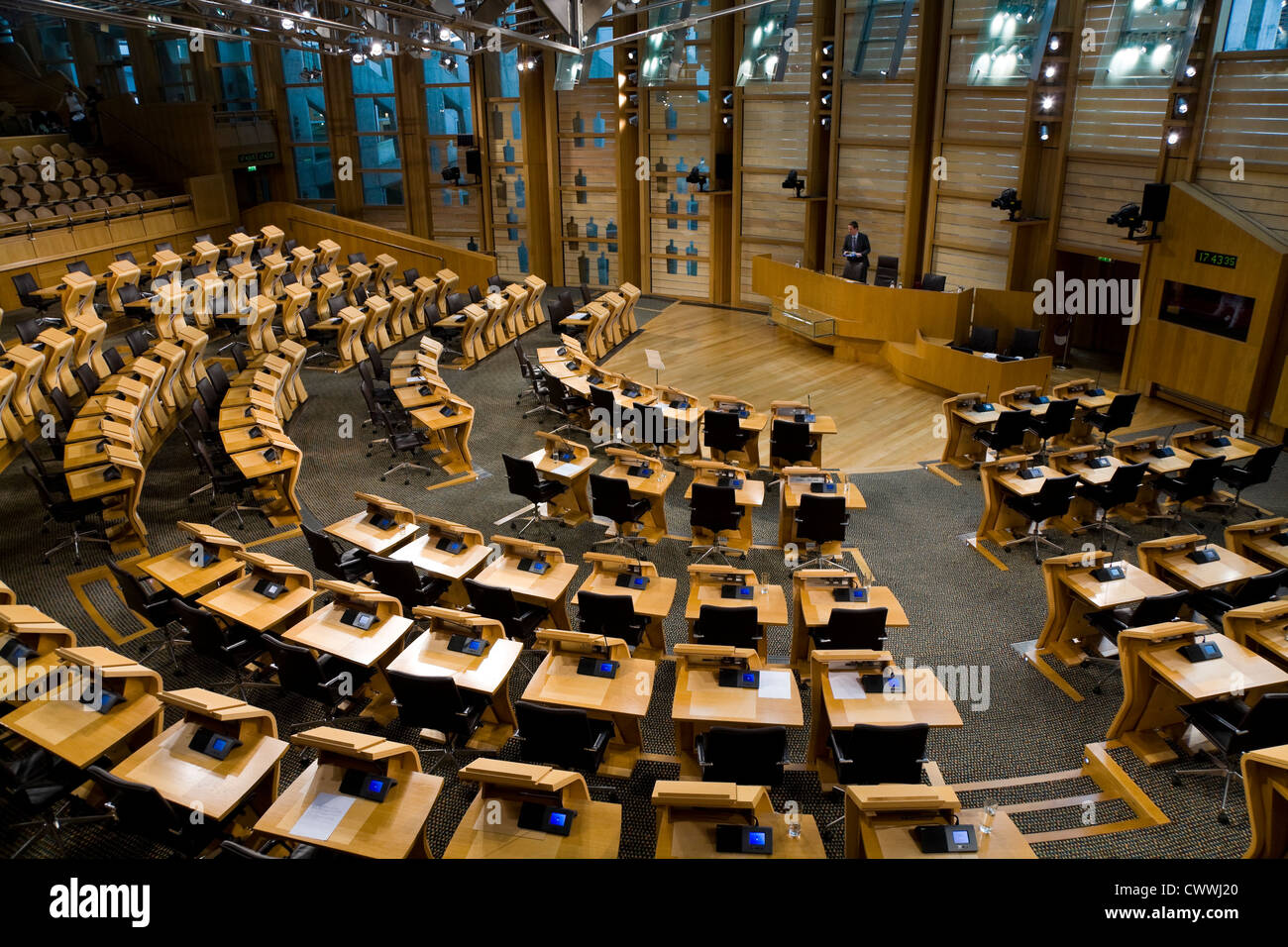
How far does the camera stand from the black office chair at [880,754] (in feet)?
17.3

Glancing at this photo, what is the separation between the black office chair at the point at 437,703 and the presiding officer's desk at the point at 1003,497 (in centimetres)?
570

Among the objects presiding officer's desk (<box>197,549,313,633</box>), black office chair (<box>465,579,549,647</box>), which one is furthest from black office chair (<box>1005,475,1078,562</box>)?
presiding officer's desk (<box>197,549,313,633</box>)

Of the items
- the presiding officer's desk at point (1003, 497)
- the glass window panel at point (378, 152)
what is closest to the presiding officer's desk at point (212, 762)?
the presiding officer's desk at point (1003, 497)

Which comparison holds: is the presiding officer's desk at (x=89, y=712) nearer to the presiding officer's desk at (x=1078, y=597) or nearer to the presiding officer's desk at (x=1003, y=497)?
the presiding officer's desk at (x=1078, y=597)

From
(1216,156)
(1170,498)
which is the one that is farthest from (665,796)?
(1216,156)

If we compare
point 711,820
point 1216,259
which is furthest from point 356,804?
point 1216,259

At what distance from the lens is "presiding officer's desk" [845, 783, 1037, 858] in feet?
14.9

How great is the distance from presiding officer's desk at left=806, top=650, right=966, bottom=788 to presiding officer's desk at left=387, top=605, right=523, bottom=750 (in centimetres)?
209

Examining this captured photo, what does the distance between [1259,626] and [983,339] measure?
7875 millimetres

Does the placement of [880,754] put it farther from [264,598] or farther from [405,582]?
[264,598]

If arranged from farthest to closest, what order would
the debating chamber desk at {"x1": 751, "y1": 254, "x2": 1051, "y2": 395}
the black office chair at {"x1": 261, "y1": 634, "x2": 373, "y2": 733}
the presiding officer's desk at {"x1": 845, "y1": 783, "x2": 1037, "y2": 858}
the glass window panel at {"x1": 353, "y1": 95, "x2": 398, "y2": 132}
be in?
the glass window panel at {"x1": 353, "y1": 95, "x2": 398, "y2": 132}
the debating chamber desk at {"x1": 751, "y1": 254, "x2": 1051, "y2": 395}
the black office chair at {"x1": 261, "y1": 634, "x2": 373, "y2": 733}
the presiding officer's desk at {"x1": 845, "y1": 783, "x2": 1037, "y2": 858}

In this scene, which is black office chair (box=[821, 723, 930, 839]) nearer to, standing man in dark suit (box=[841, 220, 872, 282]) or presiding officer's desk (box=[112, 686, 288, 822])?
presiding officer's desk (box=[112, 686, 288, 822])

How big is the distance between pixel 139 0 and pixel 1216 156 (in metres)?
14.7

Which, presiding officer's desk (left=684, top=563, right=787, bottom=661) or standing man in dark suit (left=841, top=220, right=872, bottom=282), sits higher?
standing man in dark suit (left=841, top=220, right=872, bottom=282)
